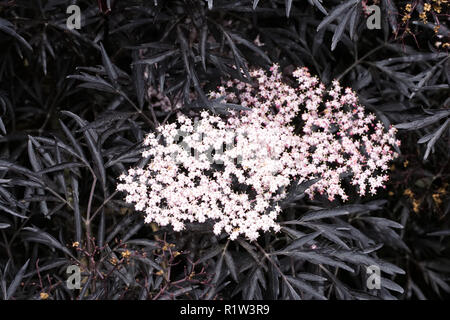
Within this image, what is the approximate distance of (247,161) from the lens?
1634mm

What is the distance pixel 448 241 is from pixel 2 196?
1756mm

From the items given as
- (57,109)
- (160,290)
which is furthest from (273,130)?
(57,109)

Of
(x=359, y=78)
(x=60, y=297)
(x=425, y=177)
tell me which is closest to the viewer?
(x=60, y=297)


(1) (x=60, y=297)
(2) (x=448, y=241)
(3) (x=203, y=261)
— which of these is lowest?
(2) (x=448, y=241)

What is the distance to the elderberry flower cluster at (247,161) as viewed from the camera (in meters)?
1.61

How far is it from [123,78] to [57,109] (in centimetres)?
51

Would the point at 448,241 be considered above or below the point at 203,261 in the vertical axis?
below

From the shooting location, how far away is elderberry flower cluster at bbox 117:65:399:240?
63.4 inches

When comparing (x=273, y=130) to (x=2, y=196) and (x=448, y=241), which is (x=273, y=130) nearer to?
(x=2, y=196)

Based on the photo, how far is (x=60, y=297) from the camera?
5.82 ft

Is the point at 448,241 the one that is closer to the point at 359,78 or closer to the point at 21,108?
the point at 359,78

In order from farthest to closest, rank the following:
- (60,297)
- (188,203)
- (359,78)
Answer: (359,78) < (60,297) < (188,203)

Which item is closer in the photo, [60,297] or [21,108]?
[60,297]
